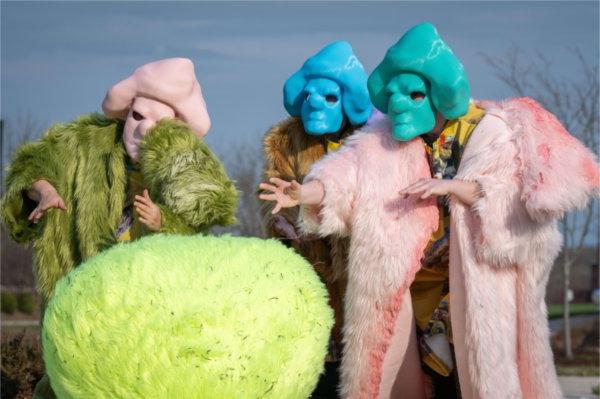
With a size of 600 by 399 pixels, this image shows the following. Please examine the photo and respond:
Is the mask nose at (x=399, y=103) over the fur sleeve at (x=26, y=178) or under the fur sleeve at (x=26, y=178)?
over

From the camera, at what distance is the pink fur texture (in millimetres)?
5566

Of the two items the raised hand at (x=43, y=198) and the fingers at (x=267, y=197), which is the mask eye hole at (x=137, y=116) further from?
the fingers at (x=267, y=197)

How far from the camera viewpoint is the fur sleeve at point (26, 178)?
576 cm

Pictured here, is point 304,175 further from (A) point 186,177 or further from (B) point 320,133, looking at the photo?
(A) point 186,177

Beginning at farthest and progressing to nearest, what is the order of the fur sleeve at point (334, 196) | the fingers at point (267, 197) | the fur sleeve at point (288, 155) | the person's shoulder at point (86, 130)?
the fur sleeve at point (288, 155) < the person's shoulder at point (86, 130) < the fur sleeve at point (334, 196) < the fingers at point (267, 197)

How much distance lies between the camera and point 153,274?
12.7 feet

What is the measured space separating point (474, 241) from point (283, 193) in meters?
1.01

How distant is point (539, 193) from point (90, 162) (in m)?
2.43

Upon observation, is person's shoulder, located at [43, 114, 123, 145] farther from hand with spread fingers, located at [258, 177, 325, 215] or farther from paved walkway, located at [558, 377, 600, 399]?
paved walkway, located at [558, 377, 600, 399]

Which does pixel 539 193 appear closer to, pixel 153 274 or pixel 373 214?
pixel 373 214

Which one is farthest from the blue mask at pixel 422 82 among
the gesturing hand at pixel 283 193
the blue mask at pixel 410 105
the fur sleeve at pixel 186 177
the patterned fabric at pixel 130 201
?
the patterned fabric at pixel 130 201

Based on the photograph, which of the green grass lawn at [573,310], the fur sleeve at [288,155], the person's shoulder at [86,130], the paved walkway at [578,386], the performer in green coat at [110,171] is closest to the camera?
the performer in green coat at [110,171]

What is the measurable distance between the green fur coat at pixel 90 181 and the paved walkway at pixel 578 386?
4.74 metres

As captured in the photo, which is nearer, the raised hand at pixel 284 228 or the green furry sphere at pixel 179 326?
the green furry sphere at pixel 179 326
